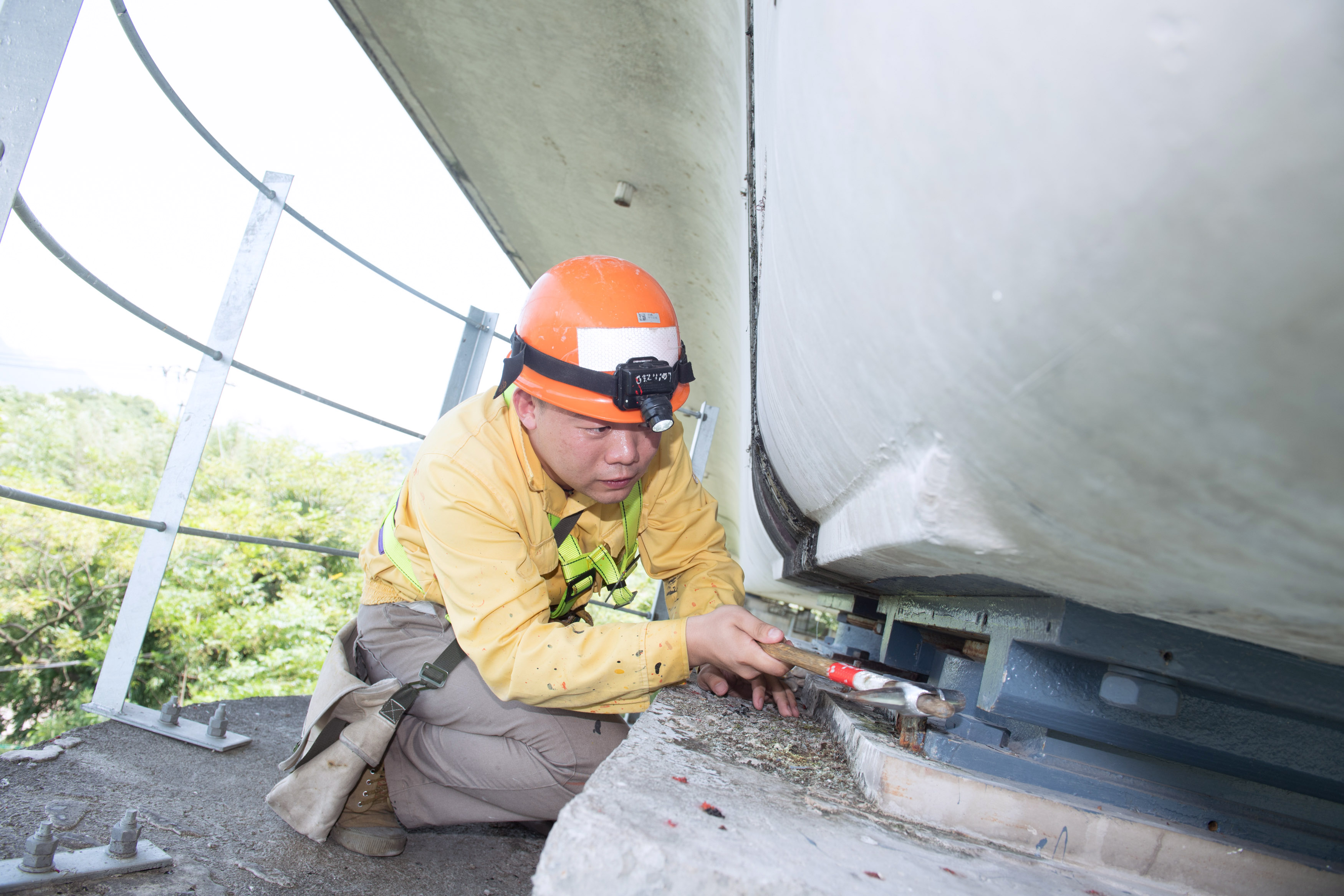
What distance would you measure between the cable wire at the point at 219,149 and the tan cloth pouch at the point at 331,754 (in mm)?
1810

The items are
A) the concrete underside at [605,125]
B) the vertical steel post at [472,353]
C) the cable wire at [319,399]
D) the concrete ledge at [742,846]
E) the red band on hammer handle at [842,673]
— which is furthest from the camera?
the vertical steel post at [472,353]

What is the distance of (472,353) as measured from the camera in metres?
3.69

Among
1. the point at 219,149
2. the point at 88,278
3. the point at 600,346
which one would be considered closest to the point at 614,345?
the point at 600,346

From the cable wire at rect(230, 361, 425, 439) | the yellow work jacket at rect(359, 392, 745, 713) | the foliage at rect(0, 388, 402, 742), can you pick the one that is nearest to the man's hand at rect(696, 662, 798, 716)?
the yellow work jacket at rect(359, 392, 745, 713)

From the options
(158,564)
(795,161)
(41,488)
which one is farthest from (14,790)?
(41,488)

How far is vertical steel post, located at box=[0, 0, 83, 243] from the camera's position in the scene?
123cm

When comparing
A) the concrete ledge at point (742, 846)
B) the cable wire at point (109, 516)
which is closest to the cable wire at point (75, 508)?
the cable wire at point (109, 516)

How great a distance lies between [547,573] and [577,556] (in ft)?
0.27

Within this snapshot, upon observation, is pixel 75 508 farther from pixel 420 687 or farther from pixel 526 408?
pixel 526 408

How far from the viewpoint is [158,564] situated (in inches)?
93.9

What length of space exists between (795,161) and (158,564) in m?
2.46

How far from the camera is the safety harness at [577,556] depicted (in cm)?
184

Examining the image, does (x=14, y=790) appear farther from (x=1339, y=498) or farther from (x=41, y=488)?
(x=41, y=488)

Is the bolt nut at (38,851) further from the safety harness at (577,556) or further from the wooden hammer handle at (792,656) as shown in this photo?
the wooden hammer handle at (792,656)
